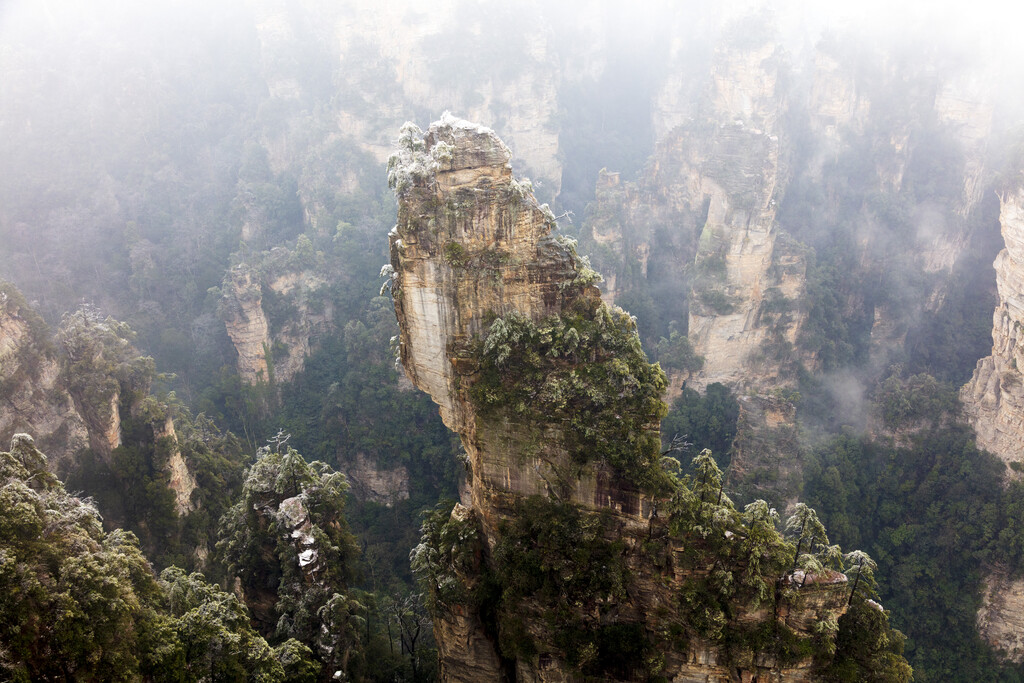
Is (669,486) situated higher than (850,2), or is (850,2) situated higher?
(850,2)

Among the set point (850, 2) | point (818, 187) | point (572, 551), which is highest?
point (850, 2)

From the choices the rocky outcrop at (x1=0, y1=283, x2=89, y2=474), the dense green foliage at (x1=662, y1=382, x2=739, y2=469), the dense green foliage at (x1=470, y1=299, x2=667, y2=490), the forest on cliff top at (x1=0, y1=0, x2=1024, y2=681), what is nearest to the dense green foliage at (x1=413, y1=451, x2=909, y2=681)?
the forest on cliff top at (x1=0, y1=0, x2=1024, y2=681)

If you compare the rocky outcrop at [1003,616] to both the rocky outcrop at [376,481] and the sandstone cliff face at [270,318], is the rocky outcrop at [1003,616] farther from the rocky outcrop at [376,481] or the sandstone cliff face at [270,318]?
the sandstone cliff face at [270,318]

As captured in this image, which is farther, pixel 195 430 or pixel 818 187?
pixel 818 187

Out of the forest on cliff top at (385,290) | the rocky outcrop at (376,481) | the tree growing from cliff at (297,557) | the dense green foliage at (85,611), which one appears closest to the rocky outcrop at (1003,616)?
the forest on cliff top at (385,290)

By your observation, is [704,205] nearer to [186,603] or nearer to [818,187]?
[818,187]

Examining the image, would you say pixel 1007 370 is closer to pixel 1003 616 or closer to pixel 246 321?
pixel 1003 616

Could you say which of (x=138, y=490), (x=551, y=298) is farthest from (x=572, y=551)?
(x=138, y=490)
